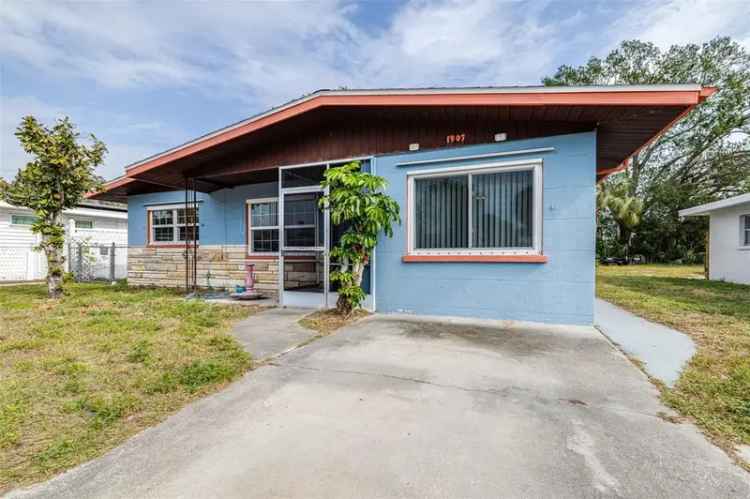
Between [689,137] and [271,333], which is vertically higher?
[689,137]

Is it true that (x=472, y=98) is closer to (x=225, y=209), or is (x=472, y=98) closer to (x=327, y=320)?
(x=327, y=320)

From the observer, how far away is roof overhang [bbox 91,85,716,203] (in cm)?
415

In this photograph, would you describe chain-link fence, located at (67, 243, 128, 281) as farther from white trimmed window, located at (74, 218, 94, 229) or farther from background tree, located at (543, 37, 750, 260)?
background tree, located at (543, 37, 750, 260)

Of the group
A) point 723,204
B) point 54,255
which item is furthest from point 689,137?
point 54,255

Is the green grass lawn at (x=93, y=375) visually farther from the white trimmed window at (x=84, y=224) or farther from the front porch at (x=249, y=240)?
the white trimmed window at (x=84, y=224)

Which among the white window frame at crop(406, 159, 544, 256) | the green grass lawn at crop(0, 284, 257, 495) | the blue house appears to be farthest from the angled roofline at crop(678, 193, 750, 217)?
the green grass lawn at crop(0, 284, 257, 495)

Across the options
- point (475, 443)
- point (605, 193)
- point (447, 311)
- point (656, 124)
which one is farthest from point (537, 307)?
point (605, 193)

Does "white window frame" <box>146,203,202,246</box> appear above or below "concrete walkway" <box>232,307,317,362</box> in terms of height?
above

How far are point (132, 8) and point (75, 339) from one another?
711cm

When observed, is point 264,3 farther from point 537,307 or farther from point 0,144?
point 0,144

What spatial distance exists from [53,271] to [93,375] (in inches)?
273

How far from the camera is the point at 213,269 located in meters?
9.73

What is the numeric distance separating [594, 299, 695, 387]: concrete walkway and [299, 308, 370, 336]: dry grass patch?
3607 mm

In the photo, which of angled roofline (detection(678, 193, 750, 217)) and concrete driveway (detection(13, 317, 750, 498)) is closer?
concrete driveway (detection(13, 317, 750, 498))
